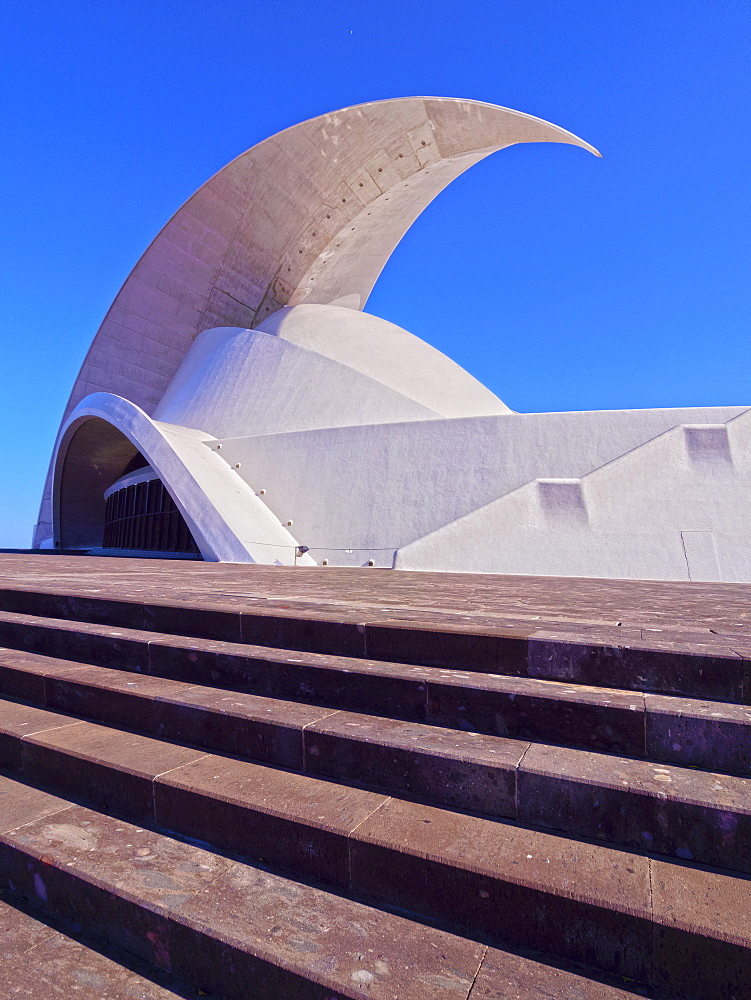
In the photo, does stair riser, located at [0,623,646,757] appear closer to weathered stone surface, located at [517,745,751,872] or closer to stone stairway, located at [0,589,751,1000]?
stone stairway, located at [0,589,751,1000]

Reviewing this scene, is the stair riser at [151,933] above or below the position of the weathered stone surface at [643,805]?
below

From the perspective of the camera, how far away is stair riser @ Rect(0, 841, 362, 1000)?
4.54 ft

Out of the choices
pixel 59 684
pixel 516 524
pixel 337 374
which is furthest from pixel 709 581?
pixel 337 374

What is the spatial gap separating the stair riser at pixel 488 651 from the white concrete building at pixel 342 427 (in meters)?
5.53

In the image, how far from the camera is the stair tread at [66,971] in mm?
1422

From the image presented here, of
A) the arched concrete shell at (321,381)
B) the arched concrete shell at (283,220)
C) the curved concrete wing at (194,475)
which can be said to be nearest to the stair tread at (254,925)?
the curved concrete wing at (194,475)

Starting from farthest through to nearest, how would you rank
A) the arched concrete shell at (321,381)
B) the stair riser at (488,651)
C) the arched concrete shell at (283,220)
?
the arched concrete shell at (283,220) < the arched concrete shell at (321,381) < the stair riser at (488,651)

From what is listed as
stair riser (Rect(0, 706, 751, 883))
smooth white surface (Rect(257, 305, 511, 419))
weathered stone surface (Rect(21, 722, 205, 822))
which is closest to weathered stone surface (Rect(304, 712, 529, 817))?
stair riser (Rect(0, 706, 751, 883))

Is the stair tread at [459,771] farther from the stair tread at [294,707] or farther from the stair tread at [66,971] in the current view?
the stair tread at [66,971]

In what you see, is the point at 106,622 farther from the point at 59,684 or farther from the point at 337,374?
the point at 337,374

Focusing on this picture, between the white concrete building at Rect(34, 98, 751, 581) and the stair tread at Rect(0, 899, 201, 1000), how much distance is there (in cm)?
688

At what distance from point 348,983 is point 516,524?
284 inches

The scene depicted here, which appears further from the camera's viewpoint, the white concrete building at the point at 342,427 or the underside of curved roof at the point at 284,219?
the underside of curved roof at the point at 284,219

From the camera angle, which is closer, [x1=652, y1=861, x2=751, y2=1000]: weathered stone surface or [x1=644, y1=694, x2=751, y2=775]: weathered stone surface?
[x1=652, y1=861, x2=751, y2=1000]: weathered stone surface
